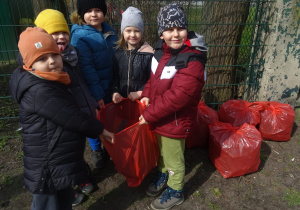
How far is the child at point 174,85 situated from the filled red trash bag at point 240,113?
1.28 m

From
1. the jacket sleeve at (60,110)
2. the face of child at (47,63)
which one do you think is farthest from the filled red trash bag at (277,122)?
the face of child at (47,63)

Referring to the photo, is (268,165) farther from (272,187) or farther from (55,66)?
(55,66)

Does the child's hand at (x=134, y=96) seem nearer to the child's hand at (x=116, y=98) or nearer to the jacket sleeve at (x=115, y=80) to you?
the child's hand at (x=116, y=98)

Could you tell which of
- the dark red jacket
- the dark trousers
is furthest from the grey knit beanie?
the dark trousers

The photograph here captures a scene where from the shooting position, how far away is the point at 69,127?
1578mm

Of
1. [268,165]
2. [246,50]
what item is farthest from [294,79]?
[268,165]

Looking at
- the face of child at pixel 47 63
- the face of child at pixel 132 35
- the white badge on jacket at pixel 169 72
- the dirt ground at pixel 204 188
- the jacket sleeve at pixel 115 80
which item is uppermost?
the face of child at pixel 132 35

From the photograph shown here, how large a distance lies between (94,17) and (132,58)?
0.52 meters

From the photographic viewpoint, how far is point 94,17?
2291 millimetres

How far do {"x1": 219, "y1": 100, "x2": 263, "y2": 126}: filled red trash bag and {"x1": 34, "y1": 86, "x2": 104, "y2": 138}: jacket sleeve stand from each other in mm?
2109

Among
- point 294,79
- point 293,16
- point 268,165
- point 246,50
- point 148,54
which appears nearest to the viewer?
point 148,54

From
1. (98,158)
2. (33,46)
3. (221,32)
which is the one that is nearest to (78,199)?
(98,158)

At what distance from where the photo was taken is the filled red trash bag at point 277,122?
3168 millimetres

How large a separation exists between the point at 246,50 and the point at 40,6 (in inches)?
131
